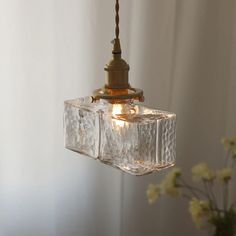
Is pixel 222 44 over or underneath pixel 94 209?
over

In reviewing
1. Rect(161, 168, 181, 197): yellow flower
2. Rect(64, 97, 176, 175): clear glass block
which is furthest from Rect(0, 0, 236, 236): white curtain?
Rect(161, 168, 181, 197): yellow flower

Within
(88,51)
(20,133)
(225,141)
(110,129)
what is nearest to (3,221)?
(20,133)

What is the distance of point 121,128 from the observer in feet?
3.38

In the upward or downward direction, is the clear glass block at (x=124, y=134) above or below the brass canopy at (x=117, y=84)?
below

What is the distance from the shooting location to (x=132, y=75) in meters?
1.77

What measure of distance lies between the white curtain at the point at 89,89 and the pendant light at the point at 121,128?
1.97ft

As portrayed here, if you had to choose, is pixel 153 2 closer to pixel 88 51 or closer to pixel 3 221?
pixel 88 51

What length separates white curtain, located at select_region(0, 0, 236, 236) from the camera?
67.1 inches

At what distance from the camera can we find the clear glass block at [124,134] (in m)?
1.03

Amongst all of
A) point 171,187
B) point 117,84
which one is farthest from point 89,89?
point 171,187

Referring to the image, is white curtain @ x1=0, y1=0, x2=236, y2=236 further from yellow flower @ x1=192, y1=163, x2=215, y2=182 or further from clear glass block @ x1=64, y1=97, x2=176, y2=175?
yellow flower @ x1=192, y1=163, x2=215, y2=182

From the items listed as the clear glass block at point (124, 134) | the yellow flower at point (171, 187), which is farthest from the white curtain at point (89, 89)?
the yellow flower at point (171, 187)

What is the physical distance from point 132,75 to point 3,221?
26.1 inches

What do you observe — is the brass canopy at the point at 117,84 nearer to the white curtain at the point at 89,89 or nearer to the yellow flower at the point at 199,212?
the yellow flower at the point at 199,212
